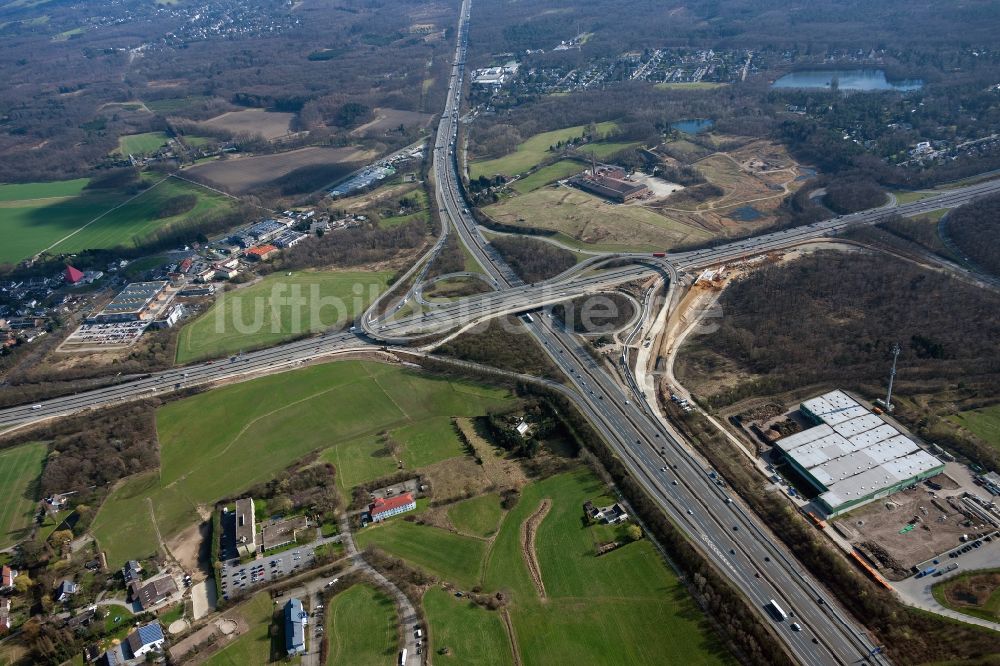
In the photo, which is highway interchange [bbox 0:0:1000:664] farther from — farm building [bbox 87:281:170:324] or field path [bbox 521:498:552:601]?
farm building [bbox 87:281:170:324]

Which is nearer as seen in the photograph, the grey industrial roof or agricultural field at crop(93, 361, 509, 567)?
agricultural field at crop(93, 361, 509, 567)

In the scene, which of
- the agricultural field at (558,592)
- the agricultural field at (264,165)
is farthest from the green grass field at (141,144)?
the agricultural field at (558,592)

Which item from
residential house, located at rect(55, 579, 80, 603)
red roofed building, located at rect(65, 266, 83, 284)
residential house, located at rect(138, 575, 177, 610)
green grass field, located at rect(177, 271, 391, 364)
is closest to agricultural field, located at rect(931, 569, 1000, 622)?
residential house, located at rect(138, 575, 177, 610)

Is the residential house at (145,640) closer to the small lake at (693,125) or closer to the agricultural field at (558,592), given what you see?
the agricultural field at (558,592)

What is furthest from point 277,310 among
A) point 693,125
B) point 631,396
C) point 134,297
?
point 693,125

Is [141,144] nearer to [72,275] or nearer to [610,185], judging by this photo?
[72,275]

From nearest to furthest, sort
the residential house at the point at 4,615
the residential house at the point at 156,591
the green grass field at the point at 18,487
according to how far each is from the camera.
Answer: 1. the residential house at the point at 4,615
2. the residential house at the point at 156,591
3. the green grass field at the point at 18,487

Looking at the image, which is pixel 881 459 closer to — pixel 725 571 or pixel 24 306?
pixel 725 571
